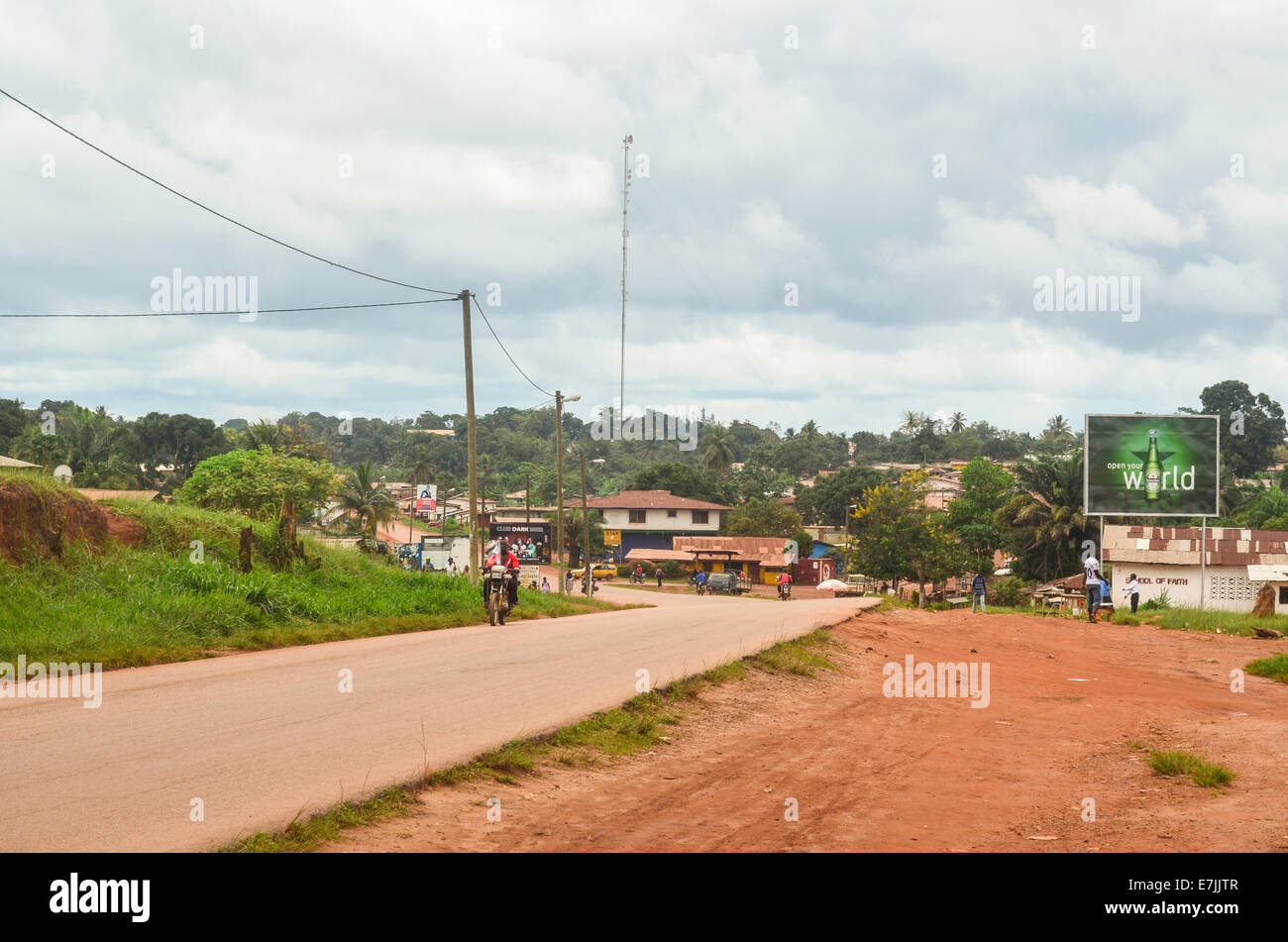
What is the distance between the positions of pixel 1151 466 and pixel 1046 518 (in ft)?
97.5

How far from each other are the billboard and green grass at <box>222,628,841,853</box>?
80.0 m

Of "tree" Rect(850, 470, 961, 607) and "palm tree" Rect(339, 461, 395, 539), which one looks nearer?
"tree" Rect(850, 470, 961, 607)

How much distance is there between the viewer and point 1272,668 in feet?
71.6

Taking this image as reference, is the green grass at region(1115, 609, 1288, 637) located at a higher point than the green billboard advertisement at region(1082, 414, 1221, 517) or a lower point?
lower

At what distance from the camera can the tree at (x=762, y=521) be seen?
98.4 m

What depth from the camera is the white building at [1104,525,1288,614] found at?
4453 centimetres

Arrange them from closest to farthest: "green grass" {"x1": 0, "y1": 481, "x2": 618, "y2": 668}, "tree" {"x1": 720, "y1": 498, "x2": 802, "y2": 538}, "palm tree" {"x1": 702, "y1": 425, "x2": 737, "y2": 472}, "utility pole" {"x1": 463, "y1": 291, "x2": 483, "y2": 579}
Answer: "green grass" {"x1": 0, "y1": 481, "x2": 618, "y2": 668}, "utility pole" {"x1": 463, "y1": 291, "x2": 483, "y2": 579}, "tree" {"x1": 720, "y1": 498, "x2": 802, "y2": 538}, "palm tree" {"x1": 702, "y1": 425, "x2": 737, "y2": 472}

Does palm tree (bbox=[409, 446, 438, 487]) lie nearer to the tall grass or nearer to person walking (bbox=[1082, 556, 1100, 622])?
person walking (bbox=[1082, 556, 1100, 622])

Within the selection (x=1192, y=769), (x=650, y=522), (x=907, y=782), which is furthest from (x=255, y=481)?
(x=1192, y=769)

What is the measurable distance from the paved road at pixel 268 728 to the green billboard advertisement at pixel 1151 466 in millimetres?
25527

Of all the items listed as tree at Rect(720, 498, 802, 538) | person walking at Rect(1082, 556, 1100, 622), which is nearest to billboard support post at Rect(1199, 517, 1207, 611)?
person walking at Rect(1082, 556, 1100, 622)

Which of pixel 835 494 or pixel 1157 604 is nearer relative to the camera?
pixel 1157 604

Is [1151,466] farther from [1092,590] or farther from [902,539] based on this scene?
[902,539]

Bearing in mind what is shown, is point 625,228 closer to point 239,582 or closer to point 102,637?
point 239,582
